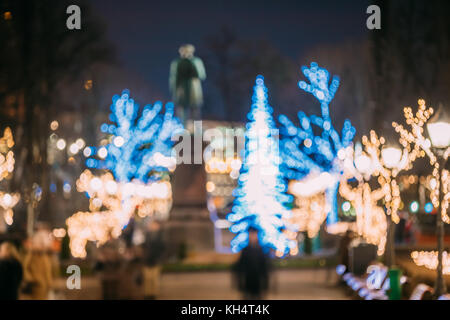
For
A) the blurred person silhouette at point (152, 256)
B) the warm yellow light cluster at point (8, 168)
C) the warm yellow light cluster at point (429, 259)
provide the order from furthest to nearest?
the warm yellow light cluster at point (8, 168) < the warm yellow light cluster at point (429, 259) < the blurred person silhouette at point (152, 256)

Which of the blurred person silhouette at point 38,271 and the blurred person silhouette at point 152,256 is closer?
the blurred person silhouette at point 38,271

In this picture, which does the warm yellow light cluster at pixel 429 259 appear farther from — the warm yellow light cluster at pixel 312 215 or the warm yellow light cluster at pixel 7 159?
the warm yellow light cluster at pixel 7 159

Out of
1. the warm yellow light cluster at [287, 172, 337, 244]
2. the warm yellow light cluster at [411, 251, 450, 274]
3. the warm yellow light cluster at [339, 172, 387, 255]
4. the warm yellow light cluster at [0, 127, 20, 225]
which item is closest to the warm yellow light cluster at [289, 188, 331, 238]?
the warm yellow light cluster at [287, 172, 337, 244]

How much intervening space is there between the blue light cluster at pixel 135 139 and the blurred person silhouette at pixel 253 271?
29854mm

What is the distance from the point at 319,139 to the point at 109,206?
13699 mm

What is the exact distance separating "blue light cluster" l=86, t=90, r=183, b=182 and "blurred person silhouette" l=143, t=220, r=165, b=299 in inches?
972

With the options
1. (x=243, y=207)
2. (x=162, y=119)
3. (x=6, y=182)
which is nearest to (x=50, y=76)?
(x=243, y=207)

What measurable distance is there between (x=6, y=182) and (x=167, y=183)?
13.1 metres

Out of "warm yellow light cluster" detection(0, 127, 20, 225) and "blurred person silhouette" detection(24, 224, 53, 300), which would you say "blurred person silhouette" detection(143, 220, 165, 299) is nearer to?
"blurred person silhouette" detection(24, 224, 53, 300)

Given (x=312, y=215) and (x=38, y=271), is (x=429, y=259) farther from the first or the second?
(x=312, y=215)

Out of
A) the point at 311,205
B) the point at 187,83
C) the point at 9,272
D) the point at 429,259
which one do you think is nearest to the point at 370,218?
the point at 429,259

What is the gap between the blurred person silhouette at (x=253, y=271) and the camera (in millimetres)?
12117

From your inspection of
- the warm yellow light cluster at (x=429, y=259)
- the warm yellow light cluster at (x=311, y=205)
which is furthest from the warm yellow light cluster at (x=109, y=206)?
the warm yellow light cluster at (x=429, y=259)
